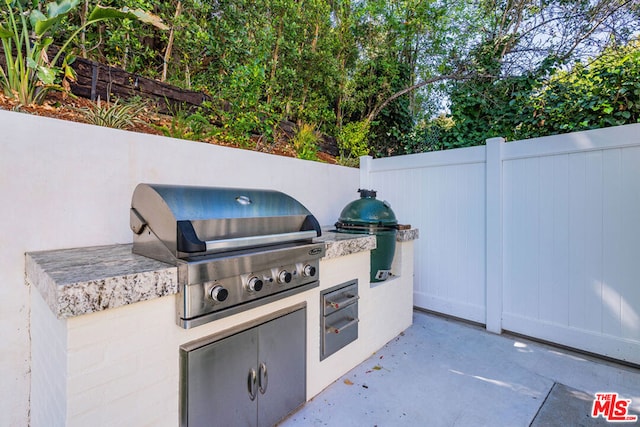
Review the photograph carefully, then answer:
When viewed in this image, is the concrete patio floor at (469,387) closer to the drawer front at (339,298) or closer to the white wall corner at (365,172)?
the drawer front at (339,298)

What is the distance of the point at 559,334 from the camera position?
325 centimetres

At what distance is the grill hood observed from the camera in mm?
1541

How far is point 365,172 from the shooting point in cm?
491

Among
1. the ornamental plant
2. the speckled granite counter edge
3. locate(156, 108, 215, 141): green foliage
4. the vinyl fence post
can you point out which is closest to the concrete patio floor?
the vinyl fence post

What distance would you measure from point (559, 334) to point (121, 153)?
15.0 ft

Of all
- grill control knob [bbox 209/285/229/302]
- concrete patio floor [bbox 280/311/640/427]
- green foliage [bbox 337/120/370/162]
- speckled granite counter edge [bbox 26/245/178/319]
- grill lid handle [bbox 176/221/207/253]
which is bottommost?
concrete patio floor [bbox 280/311/640/427]

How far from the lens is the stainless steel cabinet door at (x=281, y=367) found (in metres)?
1.95

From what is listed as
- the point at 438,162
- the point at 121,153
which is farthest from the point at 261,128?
the point at 438,162

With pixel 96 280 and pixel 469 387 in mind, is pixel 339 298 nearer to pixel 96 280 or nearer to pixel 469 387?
pixel 469 387

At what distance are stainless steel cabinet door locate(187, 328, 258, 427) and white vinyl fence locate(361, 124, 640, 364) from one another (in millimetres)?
3111

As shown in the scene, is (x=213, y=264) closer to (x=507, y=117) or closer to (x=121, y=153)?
(x=121, y=153)

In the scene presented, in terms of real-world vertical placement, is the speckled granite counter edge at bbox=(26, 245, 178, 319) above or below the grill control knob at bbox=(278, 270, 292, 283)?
above

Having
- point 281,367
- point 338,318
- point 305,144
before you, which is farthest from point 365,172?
point 281,367

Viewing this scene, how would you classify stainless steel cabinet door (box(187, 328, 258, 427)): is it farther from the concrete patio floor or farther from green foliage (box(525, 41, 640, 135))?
green foliage (box(525, 41, 640, 135))
